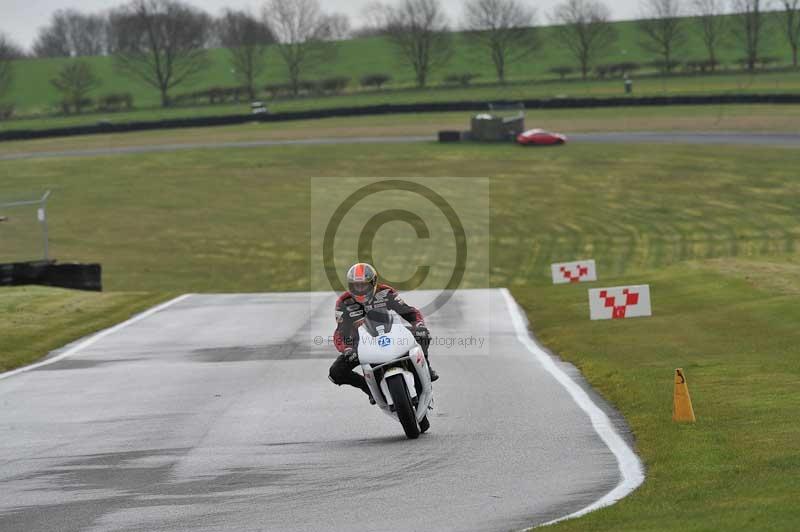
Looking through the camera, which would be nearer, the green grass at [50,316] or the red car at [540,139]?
the green grass at [50,316]

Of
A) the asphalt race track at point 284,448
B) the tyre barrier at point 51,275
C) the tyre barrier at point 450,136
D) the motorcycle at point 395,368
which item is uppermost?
the tyre barrier at point 450,136

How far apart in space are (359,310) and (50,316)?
51.4 ft

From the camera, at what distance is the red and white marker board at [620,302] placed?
23188mm

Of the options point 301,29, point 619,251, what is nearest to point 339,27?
point 301,29

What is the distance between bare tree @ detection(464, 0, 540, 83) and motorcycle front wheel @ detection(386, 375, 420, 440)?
10026 cm

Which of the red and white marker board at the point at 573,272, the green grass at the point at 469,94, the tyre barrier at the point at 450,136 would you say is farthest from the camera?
the green grass at the point at 469,94

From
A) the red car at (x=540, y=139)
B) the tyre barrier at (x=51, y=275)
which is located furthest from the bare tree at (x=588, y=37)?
the tyre barrier at (x=51, y=275)

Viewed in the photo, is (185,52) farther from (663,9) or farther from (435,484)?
(435,484)

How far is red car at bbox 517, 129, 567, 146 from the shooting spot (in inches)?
2736

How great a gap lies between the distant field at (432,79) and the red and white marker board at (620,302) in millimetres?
64454

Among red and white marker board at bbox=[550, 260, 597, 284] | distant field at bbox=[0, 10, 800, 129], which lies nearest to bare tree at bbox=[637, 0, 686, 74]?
distant field at bbox=[0, 10, 800, 129]

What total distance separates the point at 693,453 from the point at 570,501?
1.98 meters

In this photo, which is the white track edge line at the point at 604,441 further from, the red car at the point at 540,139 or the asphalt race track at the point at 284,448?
the red car at the point at 540,139

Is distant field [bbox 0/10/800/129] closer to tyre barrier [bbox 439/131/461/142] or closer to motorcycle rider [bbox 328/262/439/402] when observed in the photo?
tyre barrier [bbox 439/131/461/142]
